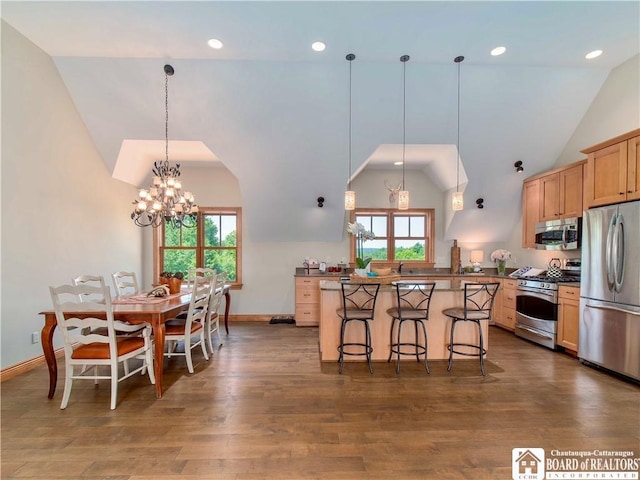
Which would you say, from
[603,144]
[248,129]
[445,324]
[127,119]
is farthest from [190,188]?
[603,144]

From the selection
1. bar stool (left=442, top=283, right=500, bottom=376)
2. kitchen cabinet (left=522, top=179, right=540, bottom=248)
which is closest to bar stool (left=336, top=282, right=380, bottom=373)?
bar stool (left=442, top=283, right=500, bottom=376)

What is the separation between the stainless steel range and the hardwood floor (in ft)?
2.10

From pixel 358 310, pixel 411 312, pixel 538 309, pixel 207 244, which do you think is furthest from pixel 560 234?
pixel 207 244

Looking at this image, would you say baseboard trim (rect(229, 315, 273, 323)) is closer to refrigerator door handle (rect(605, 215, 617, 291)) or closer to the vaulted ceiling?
the vaulted ceiling

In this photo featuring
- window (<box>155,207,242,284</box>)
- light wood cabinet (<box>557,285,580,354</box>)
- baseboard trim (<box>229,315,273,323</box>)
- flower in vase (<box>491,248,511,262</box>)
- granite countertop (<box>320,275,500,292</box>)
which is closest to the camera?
granite countertop (<box>320,275,500,292</box>)

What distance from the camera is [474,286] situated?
3.48 m

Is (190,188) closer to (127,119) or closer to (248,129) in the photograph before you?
(127,119)

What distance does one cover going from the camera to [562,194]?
4297 mm

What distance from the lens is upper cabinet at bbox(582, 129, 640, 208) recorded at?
304cm

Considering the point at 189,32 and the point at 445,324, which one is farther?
the point at 445,324

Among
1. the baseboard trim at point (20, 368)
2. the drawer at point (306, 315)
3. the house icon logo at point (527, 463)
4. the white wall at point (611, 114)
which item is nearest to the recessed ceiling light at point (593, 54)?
the white wall at point (611, 114)

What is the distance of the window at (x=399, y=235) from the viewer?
603 cm

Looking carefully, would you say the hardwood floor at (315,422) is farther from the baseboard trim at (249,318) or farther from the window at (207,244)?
the window at (207,244)

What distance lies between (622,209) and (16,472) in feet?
18.4
